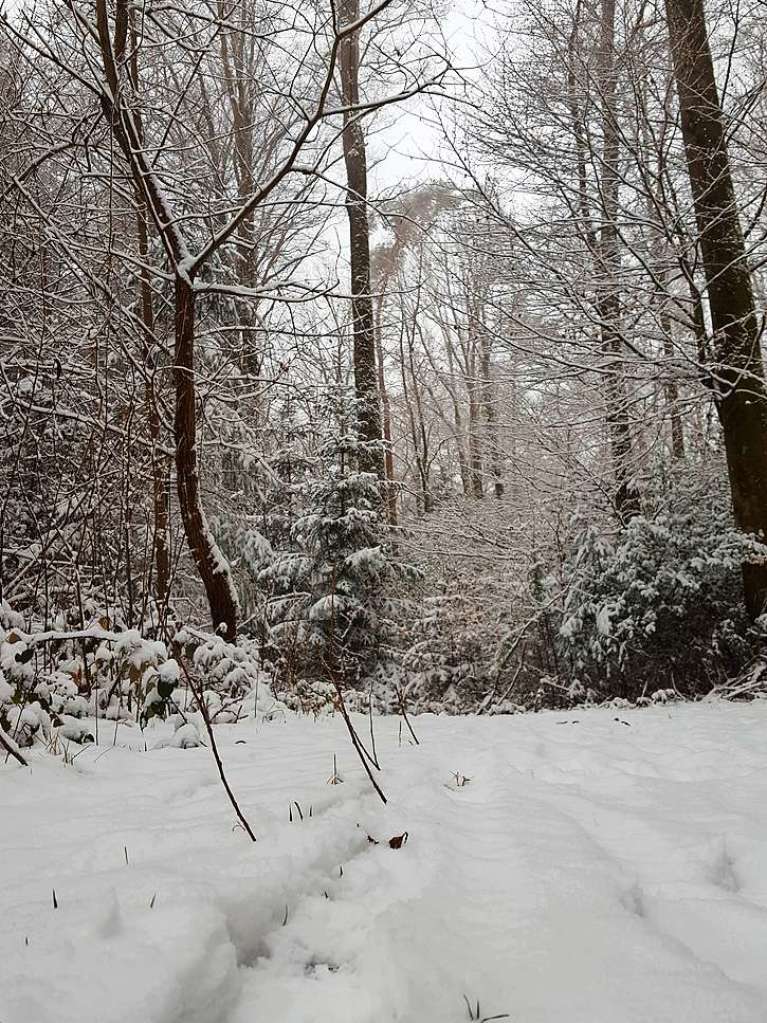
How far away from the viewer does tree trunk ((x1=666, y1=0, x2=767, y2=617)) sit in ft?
18.0

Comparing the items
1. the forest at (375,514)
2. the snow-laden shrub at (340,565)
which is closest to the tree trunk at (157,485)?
the forest at (375,514)

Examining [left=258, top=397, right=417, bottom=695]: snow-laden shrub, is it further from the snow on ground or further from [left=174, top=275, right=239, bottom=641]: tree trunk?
the snow on ground

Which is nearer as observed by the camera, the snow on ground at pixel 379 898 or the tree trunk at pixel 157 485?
the snow on ground at pixel 379 898

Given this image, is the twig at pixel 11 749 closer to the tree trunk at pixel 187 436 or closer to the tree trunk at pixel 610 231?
the tree trunk at pixel 187 436

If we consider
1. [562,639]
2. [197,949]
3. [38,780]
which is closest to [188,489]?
[38,780]

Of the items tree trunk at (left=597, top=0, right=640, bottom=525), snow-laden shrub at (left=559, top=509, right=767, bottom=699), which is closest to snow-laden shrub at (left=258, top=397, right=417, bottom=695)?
snow-laden shrub at (left=559, top=509, right=767, bottom=699)

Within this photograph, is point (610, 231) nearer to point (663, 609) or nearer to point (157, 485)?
point (663, 609)

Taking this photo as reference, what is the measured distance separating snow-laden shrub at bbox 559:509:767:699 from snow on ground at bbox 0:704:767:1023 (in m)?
4.78

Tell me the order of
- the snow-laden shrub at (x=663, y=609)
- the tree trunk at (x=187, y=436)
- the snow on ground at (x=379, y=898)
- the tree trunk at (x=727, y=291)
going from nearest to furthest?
the snow on ground at (x=379, y=898), the tree trunk at (x=187, y=436), the tree trunk at (x=727, y=291), the snow-laden shrub at (x=663, y=609)

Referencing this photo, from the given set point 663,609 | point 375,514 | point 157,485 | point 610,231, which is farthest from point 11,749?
point 375,514

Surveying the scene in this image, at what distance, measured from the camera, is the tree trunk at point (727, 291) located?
18.0 feet

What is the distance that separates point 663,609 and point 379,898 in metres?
6.29

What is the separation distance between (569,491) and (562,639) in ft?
5.89

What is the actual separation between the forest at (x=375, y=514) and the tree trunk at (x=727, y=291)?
0.12 feet
